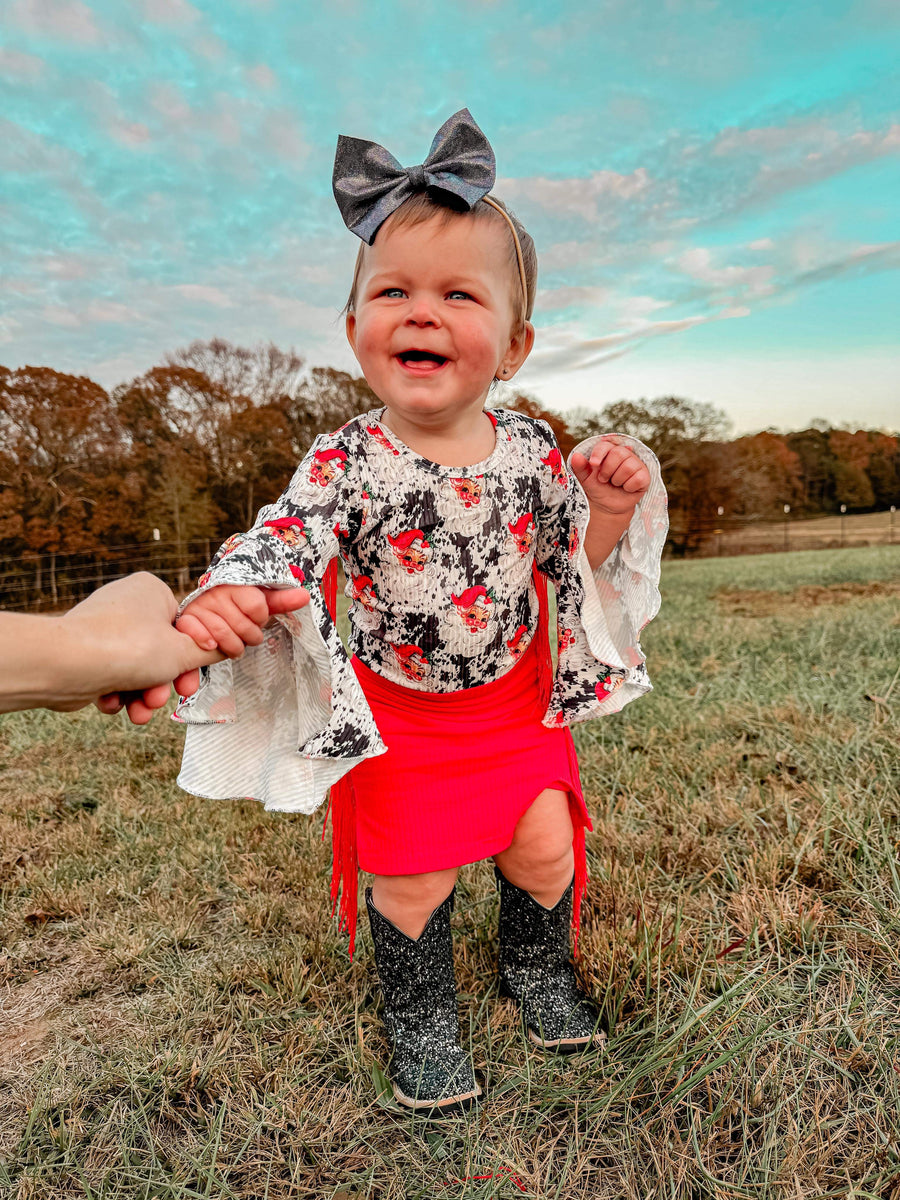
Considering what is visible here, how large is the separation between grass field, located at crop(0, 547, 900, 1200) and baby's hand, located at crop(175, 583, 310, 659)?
3.25 ft

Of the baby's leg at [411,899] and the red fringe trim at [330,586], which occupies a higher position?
the red fringe trim at [330,586]

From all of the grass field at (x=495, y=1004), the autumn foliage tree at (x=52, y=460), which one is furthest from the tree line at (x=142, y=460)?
the grass field at (x=495, y=1004)

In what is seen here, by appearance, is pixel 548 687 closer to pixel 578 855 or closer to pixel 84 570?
pixel 578 855

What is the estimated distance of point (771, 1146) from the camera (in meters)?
1.33

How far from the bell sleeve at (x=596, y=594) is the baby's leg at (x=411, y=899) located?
17.6 inches

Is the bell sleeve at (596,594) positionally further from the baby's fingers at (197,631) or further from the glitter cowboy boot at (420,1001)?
the baby's fingers at (197,631)

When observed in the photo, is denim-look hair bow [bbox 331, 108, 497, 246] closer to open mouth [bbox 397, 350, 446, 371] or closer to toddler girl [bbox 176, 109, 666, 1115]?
toddler girl [bbox 176, 109, 666, 1115]

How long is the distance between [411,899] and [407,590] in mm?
657

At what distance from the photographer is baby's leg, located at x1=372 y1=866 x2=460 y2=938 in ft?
5.42

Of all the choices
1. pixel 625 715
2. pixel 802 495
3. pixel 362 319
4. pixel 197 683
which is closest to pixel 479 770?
pixel 197 683

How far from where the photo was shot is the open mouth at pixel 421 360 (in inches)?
57.7

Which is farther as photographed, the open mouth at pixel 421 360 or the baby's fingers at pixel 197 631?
the open mouth at pixel 421 360

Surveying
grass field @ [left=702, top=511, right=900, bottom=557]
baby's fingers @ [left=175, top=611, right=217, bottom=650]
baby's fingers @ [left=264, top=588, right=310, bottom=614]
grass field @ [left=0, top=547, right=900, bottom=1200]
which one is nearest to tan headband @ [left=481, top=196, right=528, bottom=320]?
baby's fingers @ [left=264, top=588, right=310, bottom=614]

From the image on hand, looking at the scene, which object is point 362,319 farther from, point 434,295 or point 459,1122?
point 459,1122
